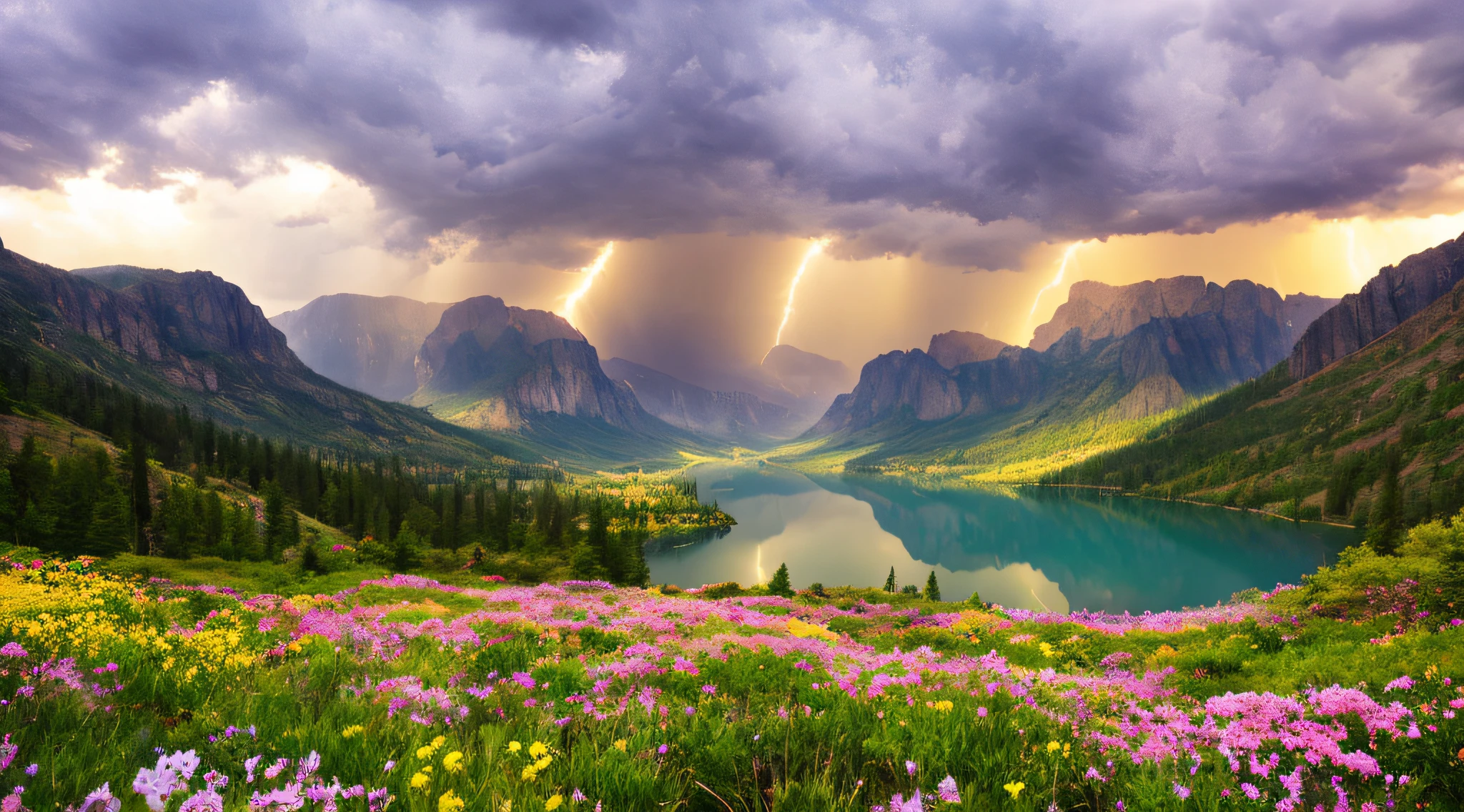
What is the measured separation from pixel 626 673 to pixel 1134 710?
20.0 feet

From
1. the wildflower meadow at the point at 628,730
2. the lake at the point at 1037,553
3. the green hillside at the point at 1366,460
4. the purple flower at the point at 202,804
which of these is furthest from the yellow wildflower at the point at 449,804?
the green hillside at the point at 1366,460

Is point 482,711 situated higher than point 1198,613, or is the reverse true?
point 482,711

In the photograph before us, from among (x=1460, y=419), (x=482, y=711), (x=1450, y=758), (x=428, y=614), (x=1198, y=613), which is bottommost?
(x=1198, y=613)

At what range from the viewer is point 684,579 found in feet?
292

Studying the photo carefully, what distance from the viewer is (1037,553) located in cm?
10850

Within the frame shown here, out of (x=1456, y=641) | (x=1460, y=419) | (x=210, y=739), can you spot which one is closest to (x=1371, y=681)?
(x=1456, y=641)

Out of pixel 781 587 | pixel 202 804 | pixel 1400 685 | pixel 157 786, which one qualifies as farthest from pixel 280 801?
pixel 781 587

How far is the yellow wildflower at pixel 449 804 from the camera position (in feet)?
8.80

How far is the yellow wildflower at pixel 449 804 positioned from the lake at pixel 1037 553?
75553 mm

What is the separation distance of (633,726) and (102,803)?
2.87m

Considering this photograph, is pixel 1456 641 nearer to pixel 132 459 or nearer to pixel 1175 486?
pixel 132 459

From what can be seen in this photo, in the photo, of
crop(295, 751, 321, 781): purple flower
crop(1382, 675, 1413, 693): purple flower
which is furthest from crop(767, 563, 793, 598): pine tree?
crop(295, 751, 321, 781): purple flower

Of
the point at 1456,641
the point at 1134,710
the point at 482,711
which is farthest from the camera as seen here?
the point at 1456,641

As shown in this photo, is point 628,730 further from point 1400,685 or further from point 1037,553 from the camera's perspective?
point 1037,553
